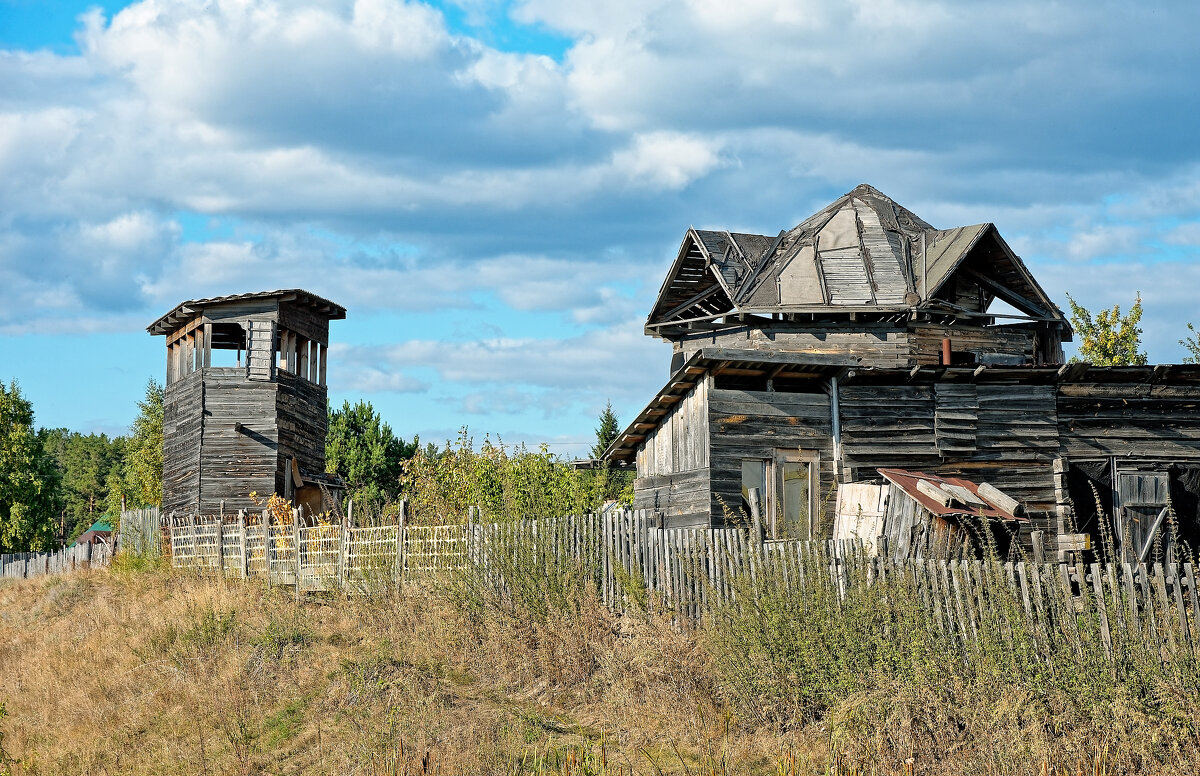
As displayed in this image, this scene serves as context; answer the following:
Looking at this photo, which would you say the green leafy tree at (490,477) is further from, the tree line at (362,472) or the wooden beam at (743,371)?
the wooden beam at (743,371)

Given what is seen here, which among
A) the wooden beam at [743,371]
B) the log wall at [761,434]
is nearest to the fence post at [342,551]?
the log wall at [761,434]

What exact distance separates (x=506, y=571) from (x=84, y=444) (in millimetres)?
100752

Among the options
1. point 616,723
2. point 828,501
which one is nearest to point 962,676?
point 616,723

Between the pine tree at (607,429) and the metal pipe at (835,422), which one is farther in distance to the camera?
the pine tree at (607,429)

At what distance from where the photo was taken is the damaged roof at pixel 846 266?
25.8m

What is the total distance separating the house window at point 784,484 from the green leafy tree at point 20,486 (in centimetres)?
4200

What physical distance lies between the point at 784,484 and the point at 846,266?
8094 mm

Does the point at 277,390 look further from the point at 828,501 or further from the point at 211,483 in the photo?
the point at 828,501

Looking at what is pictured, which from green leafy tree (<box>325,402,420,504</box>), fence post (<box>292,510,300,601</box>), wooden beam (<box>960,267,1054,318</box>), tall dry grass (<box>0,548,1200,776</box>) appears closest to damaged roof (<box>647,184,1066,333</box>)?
wooden beam (<box>960,267,1054,318</box>)

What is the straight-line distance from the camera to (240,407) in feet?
114

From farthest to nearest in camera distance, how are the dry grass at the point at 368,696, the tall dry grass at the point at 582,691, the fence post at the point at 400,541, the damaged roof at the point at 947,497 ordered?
the fence post at the point at 400,541 → the damaged roof at the point at 947,497 → the dry grass at the point at 368,696 → the tall dry grass at the point at 582,691

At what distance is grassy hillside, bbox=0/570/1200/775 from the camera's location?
9336 mm

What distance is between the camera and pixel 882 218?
91.0ft

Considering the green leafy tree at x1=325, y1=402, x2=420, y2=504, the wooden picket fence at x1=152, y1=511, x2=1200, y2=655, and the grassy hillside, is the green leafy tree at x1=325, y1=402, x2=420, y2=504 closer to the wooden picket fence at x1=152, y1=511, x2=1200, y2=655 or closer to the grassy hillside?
the wooden picket fence at x1=152, y1=511, x2=1200, y2=655
